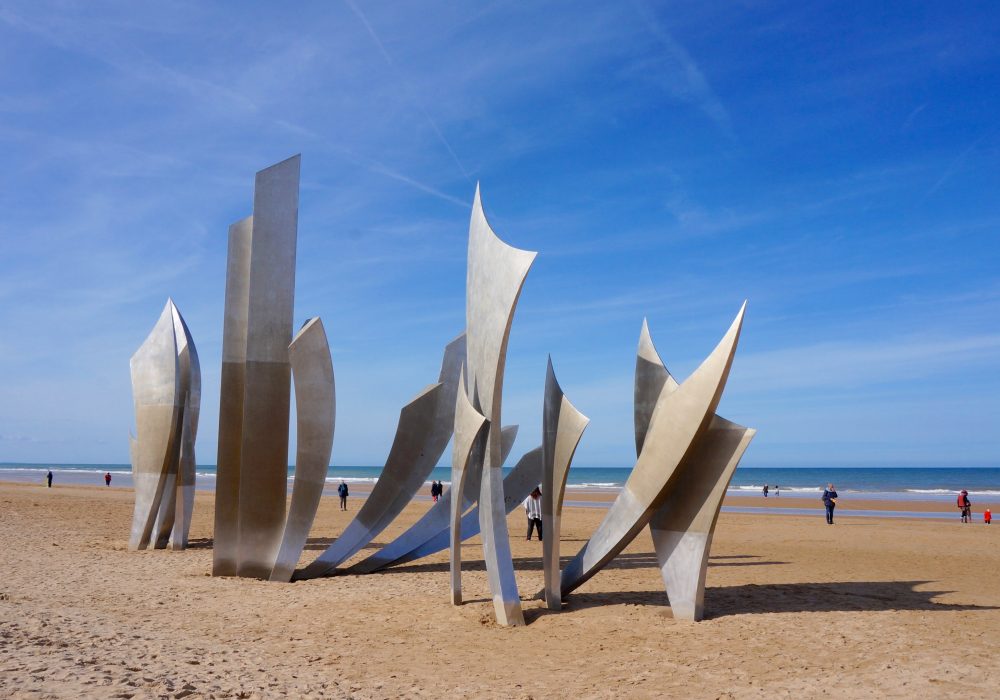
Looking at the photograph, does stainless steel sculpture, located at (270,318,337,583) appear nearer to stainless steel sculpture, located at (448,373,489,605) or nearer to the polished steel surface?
the polished steel surface

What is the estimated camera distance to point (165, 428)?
1448 centimetres

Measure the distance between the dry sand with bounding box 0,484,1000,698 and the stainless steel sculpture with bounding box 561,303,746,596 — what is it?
3.07 feet

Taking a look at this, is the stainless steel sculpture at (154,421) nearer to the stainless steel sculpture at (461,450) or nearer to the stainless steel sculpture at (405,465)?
the stainless steel sculpture at (405,465)

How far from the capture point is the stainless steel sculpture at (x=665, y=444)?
830 centimetres

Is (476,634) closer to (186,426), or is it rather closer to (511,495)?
(511,495)

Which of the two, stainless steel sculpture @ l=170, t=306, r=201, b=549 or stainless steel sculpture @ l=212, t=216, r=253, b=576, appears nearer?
stainless steel sculpture @ l=212, t=216, r=253, b=576

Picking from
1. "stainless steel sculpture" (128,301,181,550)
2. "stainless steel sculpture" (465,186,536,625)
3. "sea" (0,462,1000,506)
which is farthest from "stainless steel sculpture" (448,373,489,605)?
"sea" (0,462,1000,506)

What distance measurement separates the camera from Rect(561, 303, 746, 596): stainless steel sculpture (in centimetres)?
830

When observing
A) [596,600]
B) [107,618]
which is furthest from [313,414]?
[596,600]

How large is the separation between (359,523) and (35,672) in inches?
259

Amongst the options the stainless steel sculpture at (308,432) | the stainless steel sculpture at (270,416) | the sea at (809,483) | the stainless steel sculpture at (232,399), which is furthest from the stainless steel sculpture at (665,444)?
the sea at (809,483)

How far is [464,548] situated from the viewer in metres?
17.0

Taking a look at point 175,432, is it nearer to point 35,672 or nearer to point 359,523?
point 359,523

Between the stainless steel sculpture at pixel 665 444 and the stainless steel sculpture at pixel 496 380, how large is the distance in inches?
54.1
